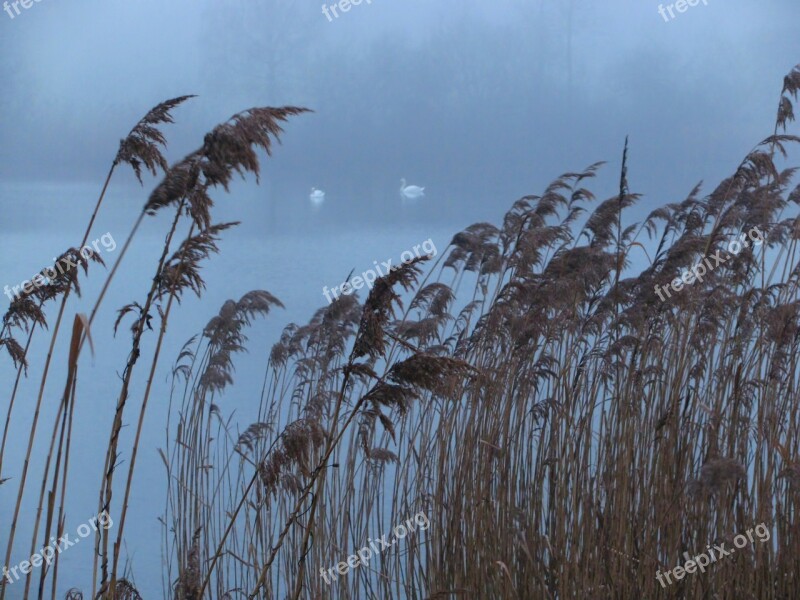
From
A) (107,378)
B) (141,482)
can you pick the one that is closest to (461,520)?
(141,482)

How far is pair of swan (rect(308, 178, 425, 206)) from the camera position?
47.3 ft

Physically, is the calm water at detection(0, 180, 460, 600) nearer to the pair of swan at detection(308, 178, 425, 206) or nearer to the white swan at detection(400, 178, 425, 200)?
the pair of swan at detection(308, 178, 425, 206)

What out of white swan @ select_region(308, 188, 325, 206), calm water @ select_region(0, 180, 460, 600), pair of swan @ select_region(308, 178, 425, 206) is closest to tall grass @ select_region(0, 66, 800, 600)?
calm water @ select_region(0, 180, 460, 600)

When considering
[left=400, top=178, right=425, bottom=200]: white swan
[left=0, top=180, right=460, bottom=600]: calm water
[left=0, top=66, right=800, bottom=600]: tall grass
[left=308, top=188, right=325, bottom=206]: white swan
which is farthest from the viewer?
[left=308, top=188, right=325, bottom=206]: white swan

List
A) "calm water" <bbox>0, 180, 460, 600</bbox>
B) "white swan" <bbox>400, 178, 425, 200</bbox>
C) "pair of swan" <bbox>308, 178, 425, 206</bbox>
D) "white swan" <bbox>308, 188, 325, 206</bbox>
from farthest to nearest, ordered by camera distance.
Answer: "white swan" <bbox>308, 188, 325, 206</bbox>, "pair of swan" <bbox>308, 178, 425, 206</bbox>, "white swan" <bbox>400, 178, 425, 200</bbox>, "calm water" <bbox>0, 180, 460, 600</bbox>

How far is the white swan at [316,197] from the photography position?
15.9 metres

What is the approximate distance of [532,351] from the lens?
297 centimetres

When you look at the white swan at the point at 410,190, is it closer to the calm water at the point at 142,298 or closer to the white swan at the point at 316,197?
the calm water at the point at 142,298

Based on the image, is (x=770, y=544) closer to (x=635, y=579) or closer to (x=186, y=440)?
(x=635, y=579)

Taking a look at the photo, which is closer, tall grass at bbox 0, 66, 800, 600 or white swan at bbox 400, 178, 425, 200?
tall grass at bbox 0, 66, 800, 600

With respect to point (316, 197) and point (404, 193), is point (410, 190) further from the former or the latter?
point (316, 197)

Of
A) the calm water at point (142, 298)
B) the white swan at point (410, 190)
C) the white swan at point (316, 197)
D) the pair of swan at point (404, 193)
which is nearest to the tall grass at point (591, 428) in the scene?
the calm water at point (142, 298)

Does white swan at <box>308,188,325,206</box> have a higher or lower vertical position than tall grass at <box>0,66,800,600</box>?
higher

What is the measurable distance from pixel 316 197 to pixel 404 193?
1777 mm
